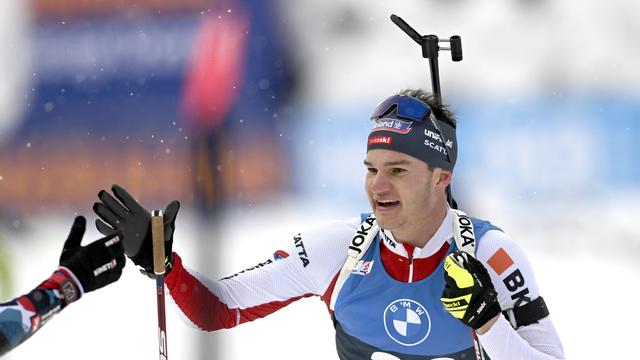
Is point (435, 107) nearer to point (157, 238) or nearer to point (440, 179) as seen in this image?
point (440, 179)

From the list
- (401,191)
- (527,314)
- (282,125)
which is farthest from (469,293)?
(282,125)

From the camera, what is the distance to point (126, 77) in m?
5.51

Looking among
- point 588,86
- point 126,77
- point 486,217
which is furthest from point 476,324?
point 126,77

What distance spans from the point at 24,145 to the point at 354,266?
3.06m

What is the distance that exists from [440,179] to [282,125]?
2.27m

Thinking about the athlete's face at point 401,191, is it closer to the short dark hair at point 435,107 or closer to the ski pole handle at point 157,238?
the short dark hair at point 435,107

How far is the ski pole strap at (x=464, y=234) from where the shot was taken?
120 inches

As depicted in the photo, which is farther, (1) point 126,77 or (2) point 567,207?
(1) point 126,77

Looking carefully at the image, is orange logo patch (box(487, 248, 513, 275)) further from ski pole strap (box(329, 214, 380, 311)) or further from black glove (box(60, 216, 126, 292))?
black glove (box(60, 216, 126, 292))

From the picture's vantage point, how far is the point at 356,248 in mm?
3182

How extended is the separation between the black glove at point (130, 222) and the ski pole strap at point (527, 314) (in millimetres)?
1217

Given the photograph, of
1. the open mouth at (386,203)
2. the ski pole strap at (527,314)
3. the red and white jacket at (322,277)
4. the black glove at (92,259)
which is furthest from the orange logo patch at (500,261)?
the black glove at (92,259)

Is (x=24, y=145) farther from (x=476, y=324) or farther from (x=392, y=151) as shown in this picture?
(x=476, y=324)

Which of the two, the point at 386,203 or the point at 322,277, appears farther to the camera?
the point at 322,277
